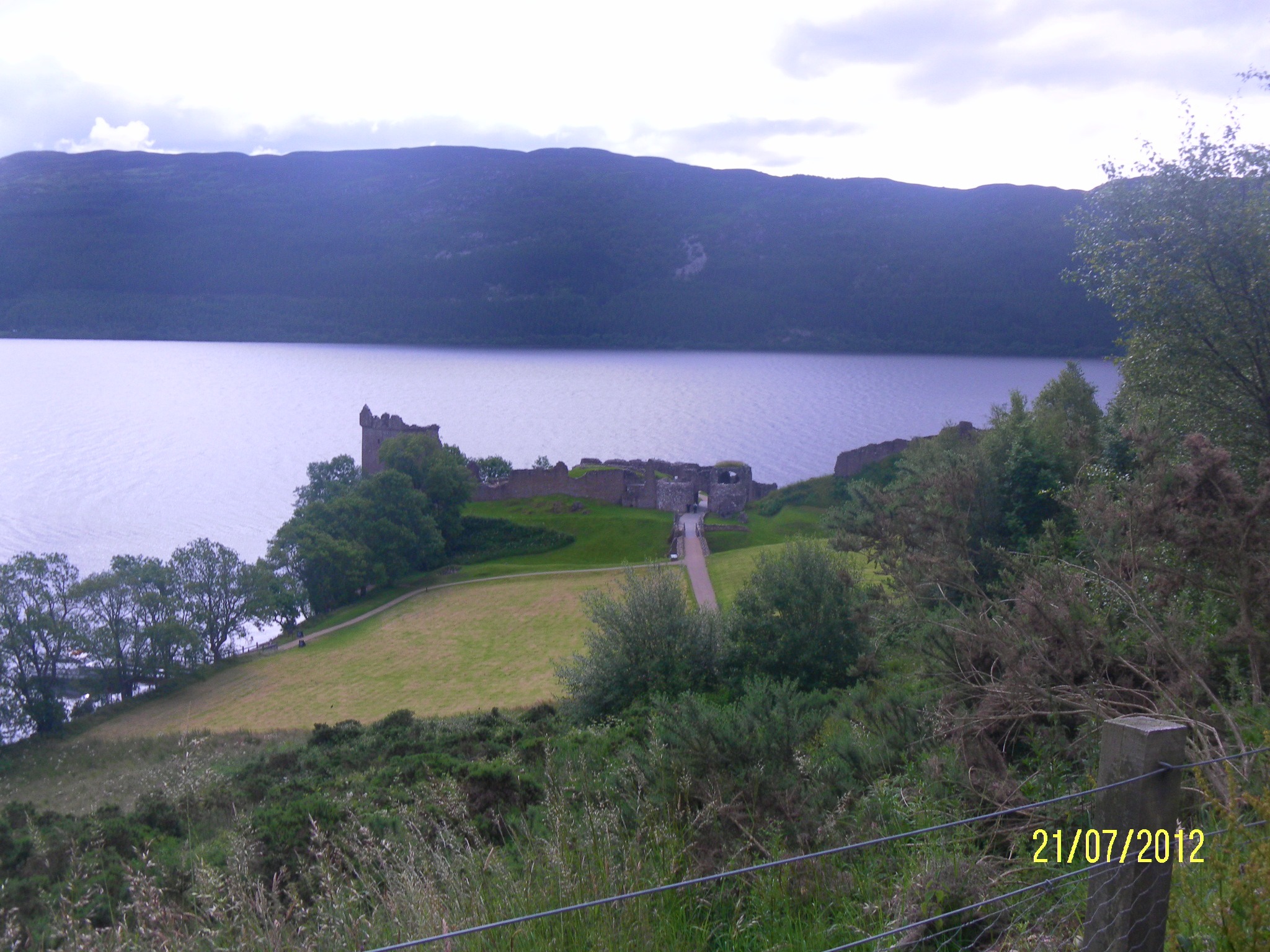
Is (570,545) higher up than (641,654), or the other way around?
(641,654)

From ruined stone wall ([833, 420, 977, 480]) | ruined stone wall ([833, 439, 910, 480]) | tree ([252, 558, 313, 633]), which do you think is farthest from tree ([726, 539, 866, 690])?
ruined stone wall ([833, 439, 910, 480])

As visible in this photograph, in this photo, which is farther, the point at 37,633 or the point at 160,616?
the point at 160,616

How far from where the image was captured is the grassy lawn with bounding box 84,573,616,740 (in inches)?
1003

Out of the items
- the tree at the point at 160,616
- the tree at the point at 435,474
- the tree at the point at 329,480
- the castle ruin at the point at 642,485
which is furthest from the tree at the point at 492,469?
the tree at the point at 160,616

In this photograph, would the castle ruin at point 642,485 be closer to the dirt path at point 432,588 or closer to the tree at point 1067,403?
the dirt path at point 432,588

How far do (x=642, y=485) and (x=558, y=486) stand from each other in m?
5.26

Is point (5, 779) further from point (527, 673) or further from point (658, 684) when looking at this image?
point (658, 684)

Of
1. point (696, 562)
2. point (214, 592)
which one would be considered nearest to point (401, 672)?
point (214, 592)

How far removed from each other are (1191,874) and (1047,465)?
17116 mm

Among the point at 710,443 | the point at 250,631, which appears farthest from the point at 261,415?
the point at 250,631

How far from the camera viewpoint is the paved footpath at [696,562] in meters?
30.8

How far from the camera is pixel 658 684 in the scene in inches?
613

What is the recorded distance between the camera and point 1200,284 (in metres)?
11.5

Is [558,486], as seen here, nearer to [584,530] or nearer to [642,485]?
[642,485]
